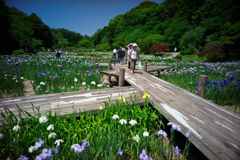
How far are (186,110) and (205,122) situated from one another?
0.64 meters

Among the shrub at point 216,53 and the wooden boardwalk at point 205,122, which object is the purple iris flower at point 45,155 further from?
the shrub at point 216,53

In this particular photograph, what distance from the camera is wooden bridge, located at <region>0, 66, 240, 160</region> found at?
8.89ft

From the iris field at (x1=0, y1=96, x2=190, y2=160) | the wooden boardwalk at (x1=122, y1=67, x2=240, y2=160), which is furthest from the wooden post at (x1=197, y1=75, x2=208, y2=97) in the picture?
the iris field at (x1=0, y1=96, x2=190, y2=160)

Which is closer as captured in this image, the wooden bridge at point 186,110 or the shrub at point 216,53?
the wooden bridge at point 186,110

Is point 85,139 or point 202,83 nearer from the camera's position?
point 85,139

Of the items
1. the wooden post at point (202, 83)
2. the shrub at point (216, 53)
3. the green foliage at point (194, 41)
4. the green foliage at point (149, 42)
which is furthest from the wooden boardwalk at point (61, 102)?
the green foliage at point (149, 42)

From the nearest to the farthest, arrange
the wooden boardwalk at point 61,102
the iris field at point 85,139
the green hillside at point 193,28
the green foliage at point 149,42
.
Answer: the iris field at point 85,139 < the wooden boardwalk at point 61,102 < the green hillside at point 193,28 < the green foliage at point 149,42

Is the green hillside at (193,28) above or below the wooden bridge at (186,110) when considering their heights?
above

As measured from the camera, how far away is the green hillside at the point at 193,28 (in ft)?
90.9

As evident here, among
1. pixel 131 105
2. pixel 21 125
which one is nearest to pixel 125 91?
pixel 131 105

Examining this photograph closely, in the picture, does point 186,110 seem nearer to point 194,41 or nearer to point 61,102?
point 61,102

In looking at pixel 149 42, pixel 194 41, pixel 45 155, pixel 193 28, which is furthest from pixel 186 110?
pixel 193 28

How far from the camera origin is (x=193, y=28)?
47.6 m

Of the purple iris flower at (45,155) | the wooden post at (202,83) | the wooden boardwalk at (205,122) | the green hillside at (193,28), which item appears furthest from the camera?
the green hillside at (193,28)
